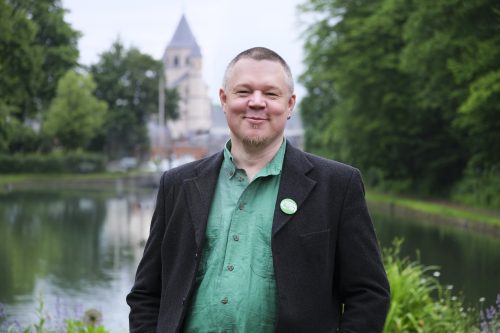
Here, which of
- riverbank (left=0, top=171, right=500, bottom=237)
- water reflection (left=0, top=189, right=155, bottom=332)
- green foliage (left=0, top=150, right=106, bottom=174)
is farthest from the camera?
green foliage (left=0, top=150, right=106, bottom=174)

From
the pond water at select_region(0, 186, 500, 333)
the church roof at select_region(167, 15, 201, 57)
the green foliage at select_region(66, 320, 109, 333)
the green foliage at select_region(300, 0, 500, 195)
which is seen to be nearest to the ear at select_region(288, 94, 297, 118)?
the green foliage at select_region(66, 320, 109, 333)

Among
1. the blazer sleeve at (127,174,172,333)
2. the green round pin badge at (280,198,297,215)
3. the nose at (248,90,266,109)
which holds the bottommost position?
the blazer sleeve at (127,174,172,333)

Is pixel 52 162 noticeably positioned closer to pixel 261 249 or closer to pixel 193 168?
pixel 193 168

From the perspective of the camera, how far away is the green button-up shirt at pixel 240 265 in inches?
109

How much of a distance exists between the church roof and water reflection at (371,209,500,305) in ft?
393

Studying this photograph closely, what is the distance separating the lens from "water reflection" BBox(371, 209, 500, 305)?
13820mm

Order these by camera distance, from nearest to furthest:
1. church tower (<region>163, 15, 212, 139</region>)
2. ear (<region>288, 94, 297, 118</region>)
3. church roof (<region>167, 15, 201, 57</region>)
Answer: ear (<region>288, 94, 297, 118</region>) < church roof (<region>167, 15, 201, 57</region>) < church tower (<region>163, 15, 212, 139</region>)

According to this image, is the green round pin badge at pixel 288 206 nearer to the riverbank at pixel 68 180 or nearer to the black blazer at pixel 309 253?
the black blazer at pixel 309 253

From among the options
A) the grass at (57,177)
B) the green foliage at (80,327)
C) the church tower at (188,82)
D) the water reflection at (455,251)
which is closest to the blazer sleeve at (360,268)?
the green foliage at (80,327)

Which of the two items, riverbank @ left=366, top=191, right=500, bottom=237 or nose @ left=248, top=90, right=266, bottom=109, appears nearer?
nose @ left=248, top=90, right=266, bottom=109

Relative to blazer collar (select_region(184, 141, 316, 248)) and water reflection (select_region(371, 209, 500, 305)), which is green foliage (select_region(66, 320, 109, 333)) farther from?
water reflection (select_region(371, 209, 500, 305))

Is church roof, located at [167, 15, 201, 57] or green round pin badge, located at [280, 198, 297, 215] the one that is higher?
church roof, located at [167, 15, 201, 57]

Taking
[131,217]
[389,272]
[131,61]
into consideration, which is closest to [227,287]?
[389,272]

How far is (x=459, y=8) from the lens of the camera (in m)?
26.1
